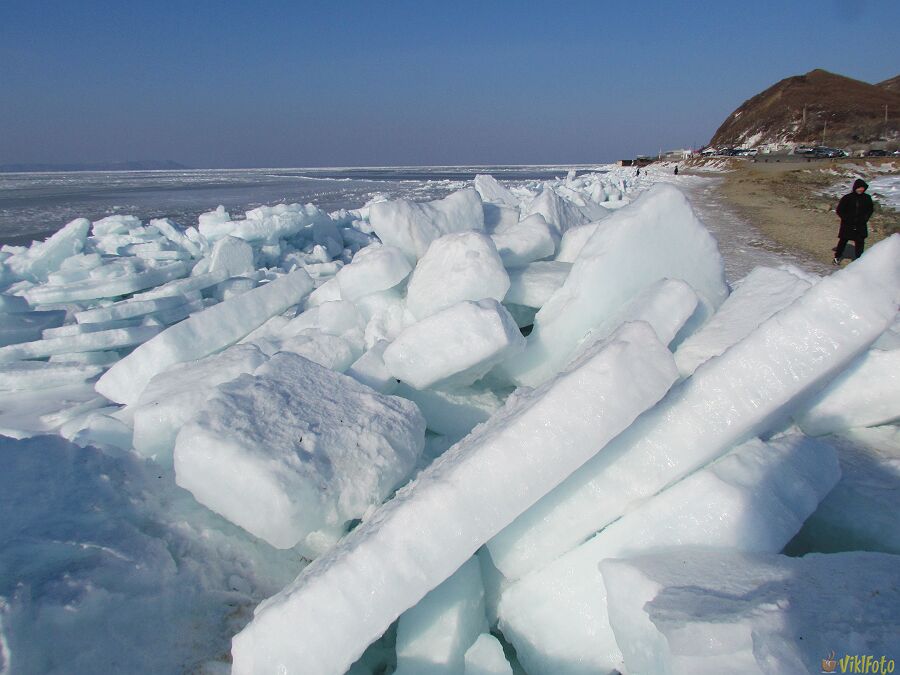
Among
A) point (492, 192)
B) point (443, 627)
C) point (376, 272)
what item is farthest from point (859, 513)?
point (492, 192)

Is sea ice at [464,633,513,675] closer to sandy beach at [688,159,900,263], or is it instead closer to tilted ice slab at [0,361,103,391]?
tilted ice slab at [0,361,103,391]

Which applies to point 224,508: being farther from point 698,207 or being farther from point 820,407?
point 698,207

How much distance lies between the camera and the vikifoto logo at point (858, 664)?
0.91m

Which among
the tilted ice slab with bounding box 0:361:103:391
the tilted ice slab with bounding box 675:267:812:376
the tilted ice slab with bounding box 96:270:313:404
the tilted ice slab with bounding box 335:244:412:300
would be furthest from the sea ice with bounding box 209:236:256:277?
the tilted ice slab with bounding box 675:267:812:376

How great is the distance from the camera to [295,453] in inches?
61.4

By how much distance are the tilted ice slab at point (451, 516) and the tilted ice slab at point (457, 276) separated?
1.00m

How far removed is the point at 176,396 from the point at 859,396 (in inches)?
88.6

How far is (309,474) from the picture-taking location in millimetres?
1518

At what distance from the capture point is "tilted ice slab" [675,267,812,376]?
1.90m

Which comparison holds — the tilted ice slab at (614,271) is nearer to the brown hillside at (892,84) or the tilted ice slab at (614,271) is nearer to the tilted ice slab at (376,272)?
the tilted ice slab at (376,272)

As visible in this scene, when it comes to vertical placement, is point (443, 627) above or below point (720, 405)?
below

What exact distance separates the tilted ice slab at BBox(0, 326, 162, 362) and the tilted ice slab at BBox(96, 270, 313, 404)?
0.89m

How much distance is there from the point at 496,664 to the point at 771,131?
6862cm

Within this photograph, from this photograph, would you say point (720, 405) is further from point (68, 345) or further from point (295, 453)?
point (68, 345)
